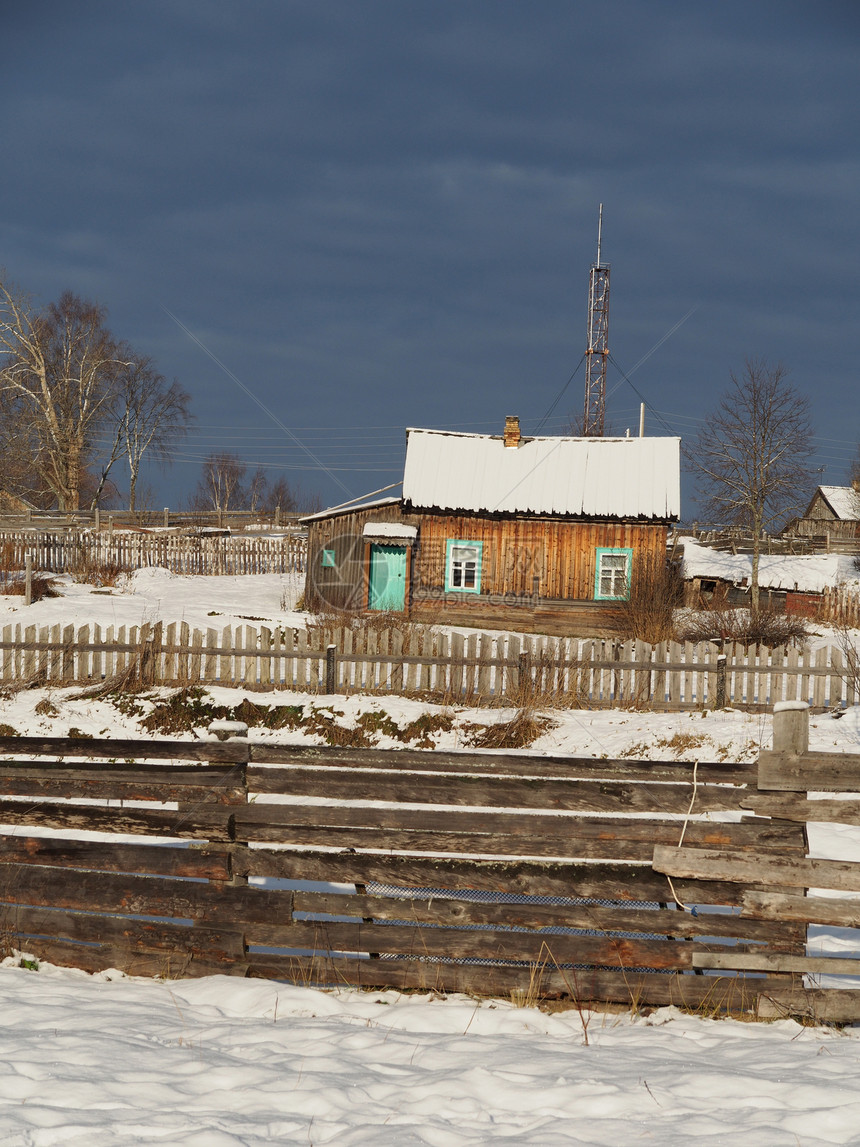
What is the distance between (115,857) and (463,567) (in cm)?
2040

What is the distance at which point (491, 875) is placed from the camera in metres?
4.94

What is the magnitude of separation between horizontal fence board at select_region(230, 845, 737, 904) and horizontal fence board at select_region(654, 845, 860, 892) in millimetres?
101

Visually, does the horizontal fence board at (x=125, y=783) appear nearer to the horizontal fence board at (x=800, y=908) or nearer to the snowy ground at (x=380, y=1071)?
the snowy ground at (x=380, y=1071)

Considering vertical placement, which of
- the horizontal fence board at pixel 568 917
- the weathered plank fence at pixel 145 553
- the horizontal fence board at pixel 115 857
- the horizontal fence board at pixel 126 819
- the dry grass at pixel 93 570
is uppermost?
the weathered plank fence at pixel 145 553

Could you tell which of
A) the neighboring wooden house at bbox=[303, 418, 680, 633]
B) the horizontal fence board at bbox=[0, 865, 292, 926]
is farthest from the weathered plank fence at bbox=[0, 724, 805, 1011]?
the neighboring wooden house at bbox=[303, 418, 680, 633]

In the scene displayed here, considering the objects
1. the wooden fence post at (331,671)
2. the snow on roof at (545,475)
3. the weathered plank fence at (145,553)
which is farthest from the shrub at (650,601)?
the weathered plank fence at (145,553)

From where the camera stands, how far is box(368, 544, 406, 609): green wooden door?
2564 centimetres

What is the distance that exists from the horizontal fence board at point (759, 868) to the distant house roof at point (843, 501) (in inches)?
2324

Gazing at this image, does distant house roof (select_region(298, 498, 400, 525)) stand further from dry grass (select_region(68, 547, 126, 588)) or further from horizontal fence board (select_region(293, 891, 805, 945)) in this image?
horizontal fence board (select_region(293, 891, 805, 945))

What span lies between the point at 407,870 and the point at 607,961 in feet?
4.01

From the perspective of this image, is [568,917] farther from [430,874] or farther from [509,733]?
[509,733]

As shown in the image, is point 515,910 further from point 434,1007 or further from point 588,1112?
point 588,1112

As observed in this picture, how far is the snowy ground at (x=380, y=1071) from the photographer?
3.37 metres

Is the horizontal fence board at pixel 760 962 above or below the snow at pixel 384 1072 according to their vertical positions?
above
